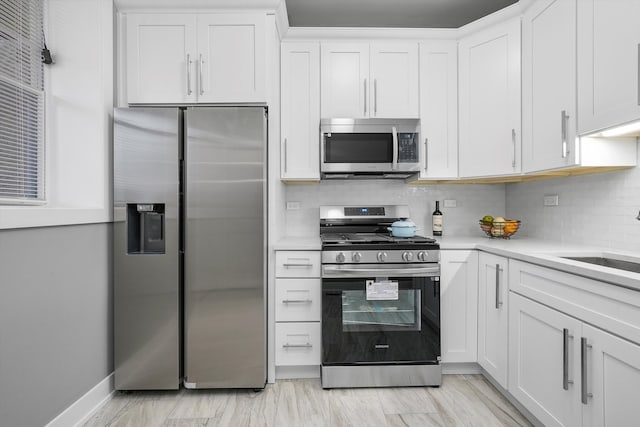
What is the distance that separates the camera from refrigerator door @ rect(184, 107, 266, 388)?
2252 mm

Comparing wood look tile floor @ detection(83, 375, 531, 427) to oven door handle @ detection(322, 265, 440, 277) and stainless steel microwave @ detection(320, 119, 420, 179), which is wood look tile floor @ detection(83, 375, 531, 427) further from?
stainless steel microwave @ detection(320, 119, 420, 179)

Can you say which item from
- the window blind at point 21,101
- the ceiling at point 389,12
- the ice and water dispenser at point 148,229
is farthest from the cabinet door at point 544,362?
the window blind at point 21,101

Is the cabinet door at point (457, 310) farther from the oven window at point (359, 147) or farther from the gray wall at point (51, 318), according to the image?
the gray wall at point (51, 318)

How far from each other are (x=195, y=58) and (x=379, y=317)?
2117mm

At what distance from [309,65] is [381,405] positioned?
95.0 inches

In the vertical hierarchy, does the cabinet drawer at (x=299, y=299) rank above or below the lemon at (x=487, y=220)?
below

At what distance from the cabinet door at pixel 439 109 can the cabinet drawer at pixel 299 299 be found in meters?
1.24

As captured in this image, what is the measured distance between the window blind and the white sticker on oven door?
2.09 m

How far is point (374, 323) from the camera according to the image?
237 cm

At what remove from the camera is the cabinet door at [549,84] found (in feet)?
6.57

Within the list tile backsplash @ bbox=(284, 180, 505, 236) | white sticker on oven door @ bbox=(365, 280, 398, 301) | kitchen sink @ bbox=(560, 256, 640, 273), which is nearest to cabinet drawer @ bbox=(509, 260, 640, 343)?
kitchen sink @ bbox=(560, 256, 640, 273)

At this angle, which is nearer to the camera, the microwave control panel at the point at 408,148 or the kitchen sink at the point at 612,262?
the kitchen sink at the point at 612,262

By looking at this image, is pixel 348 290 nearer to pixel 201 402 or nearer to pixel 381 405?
pixel 381 405

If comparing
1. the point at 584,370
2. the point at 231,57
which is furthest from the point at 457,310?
the point at 231,57
